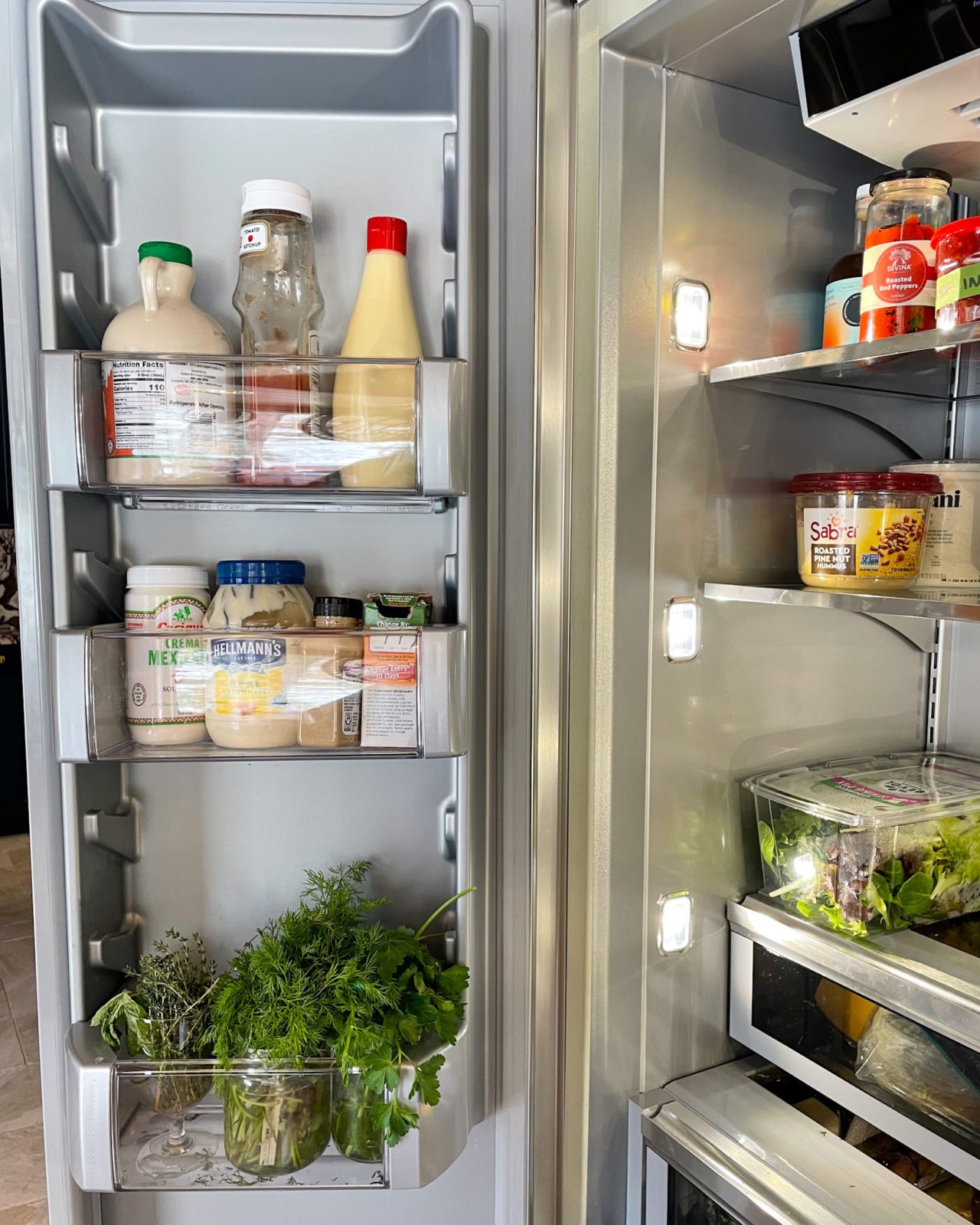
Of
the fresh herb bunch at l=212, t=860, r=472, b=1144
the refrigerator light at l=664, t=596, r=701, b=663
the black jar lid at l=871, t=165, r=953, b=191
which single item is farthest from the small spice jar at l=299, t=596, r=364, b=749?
the black jar lid at l=871, t=165, r=953, b=191

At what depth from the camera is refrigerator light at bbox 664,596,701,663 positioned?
99cm

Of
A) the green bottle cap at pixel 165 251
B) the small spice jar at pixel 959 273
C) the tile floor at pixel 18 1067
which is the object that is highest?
the green bottle cap at pixel 165 251

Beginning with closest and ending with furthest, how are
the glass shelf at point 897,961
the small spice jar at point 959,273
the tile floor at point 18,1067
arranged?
the small spice jar at point 959,273 → the glass shelf at point 897,961 → the tile floor at point 18,1067

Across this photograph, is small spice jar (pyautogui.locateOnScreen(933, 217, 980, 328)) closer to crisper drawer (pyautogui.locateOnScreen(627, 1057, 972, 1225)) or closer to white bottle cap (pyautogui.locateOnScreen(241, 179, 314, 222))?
white bottle cap (pyautogui.locateOnScreen(241, 179, 314, 222))

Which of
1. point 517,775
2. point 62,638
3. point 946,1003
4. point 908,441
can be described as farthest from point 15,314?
point 946,1003

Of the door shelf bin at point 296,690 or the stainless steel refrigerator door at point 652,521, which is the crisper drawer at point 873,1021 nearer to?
the stainless steel refrigerator door at point 652,521

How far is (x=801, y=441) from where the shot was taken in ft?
3.52

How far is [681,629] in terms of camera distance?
3.29ft

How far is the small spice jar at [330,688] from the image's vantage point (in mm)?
975

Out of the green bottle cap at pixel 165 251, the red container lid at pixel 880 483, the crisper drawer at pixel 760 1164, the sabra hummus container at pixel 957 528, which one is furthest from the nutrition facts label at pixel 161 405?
the crisper drawer at pixel 760 1164

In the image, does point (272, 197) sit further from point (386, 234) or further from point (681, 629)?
point (681, 629)

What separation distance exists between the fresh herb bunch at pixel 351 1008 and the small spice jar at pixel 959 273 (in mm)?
755

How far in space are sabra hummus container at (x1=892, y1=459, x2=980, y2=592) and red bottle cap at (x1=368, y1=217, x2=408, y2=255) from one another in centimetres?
62

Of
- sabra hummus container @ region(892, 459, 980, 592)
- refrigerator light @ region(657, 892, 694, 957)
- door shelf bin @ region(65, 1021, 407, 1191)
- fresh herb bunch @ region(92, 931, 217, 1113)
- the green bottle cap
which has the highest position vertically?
the green bottle cap
